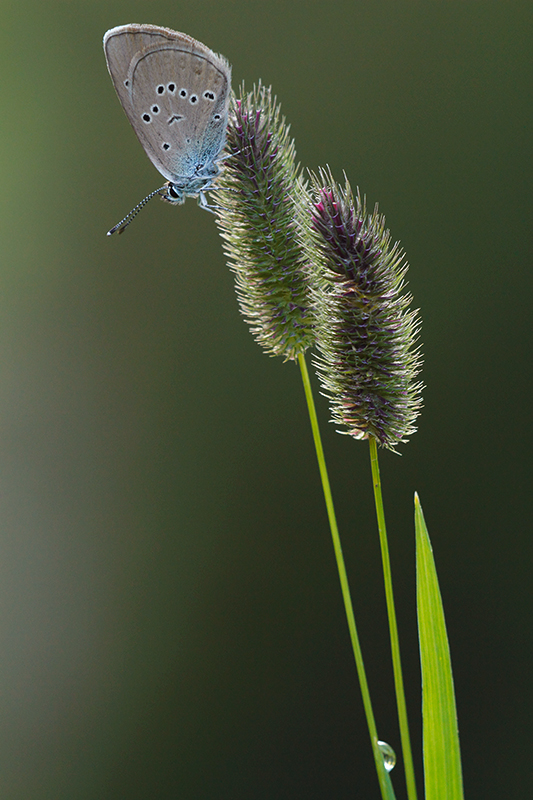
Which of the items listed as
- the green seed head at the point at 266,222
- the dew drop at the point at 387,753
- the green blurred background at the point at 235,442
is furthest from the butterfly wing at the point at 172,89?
the green blurred background at the point at 235,442

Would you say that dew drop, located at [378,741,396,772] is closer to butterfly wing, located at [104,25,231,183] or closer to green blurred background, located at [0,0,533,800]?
butterfly wing, located at [104,25,231,183]

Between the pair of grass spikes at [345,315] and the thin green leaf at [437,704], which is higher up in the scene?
the pair of grass spikes at [345,315]

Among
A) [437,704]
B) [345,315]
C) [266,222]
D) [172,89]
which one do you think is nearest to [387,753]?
[437,704]

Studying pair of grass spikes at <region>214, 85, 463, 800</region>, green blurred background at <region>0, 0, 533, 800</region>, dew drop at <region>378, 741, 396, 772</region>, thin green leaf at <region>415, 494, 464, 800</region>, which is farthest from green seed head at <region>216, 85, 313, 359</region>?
green blurred background at <region>0, 0, 533, 800</region>

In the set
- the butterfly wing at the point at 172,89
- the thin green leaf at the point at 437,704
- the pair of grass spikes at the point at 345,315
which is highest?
the butterfly wing at the point at 172,89

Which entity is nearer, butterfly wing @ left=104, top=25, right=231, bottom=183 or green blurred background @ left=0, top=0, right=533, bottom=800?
butterfly wing @ left=104, top=25, right=231, bottom=183

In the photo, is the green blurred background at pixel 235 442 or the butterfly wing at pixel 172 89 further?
the green blurred background at pixel 235 442

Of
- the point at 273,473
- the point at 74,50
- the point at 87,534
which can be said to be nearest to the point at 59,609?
the point at 87,534

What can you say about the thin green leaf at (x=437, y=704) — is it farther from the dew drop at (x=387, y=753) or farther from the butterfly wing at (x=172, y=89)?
the butterfly wing at (x=172, y=89)
